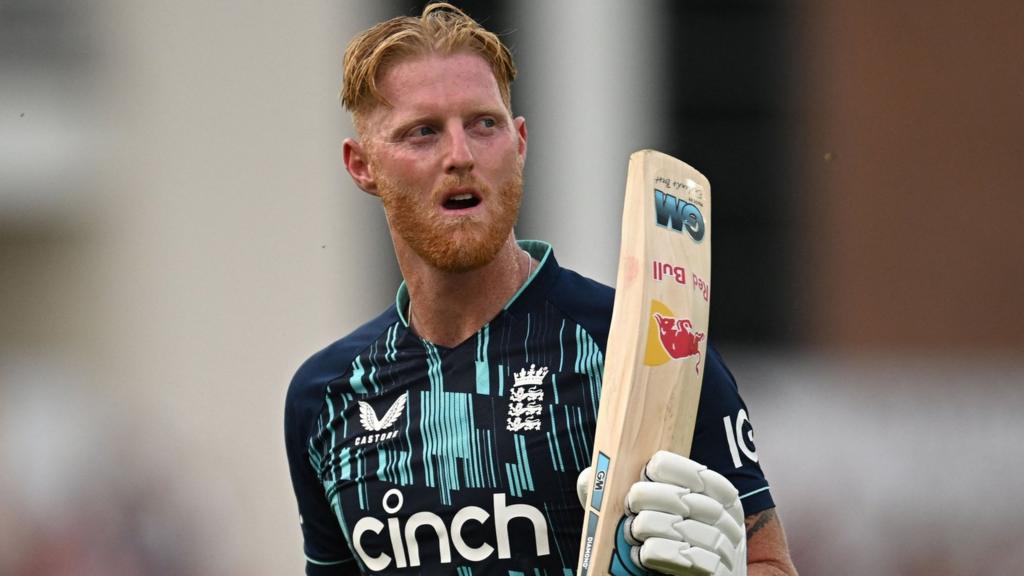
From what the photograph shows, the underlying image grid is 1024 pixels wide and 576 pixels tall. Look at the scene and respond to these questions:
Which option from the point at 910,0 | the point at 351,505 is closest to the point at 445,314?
the point at 351,505

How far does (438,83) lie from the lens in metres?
3.02

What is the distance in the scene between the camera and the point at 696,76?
332 inches

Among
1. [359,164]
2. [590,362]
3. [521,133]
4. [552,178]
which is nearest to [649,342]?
[590,362]

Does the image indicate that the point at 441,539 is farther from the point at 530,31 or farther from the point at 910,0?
the point at 910,0

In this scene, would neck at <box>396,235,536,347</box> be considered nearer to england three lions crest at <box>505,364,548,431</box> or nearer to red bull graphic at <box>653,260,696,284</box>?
england three lions crest at <box>505,364,548,431</box>

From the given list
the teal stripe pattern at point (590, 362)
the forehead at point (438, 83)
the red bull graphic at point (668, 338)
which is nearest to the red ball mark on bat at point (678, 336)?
the red bull graphic at point (668, 338)

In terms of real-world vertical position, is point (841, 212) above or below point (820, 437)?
above

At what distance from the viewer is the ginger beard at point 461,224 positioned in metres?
2.96

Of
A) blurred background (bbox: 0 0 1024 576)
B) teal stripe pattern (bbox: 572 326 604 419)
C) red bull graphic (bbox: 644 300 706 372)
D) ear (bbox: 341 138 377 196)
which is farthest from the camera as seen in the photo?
blurred background (bbox: 0 0 1024 576)

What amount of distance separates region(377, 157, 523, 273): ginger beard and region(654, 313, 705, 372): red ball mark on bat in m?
0.33

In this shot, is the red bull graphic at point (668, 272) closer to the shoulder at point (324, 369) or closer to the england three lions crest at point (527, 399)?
the england three lions crest at point (527, 399)

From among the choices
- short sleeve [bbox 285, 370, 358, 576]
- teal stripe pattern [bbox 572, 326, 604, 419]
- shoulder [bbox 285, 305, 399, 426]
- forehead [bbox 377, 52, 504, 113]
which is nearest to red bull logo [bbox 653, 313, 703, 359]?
teal stripe pattern [bbox 572, 326, 604, 419]

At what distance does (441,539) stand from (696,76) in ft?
19.0

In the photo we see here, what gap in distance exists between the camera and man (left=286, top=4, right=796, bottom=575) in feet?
9.34
